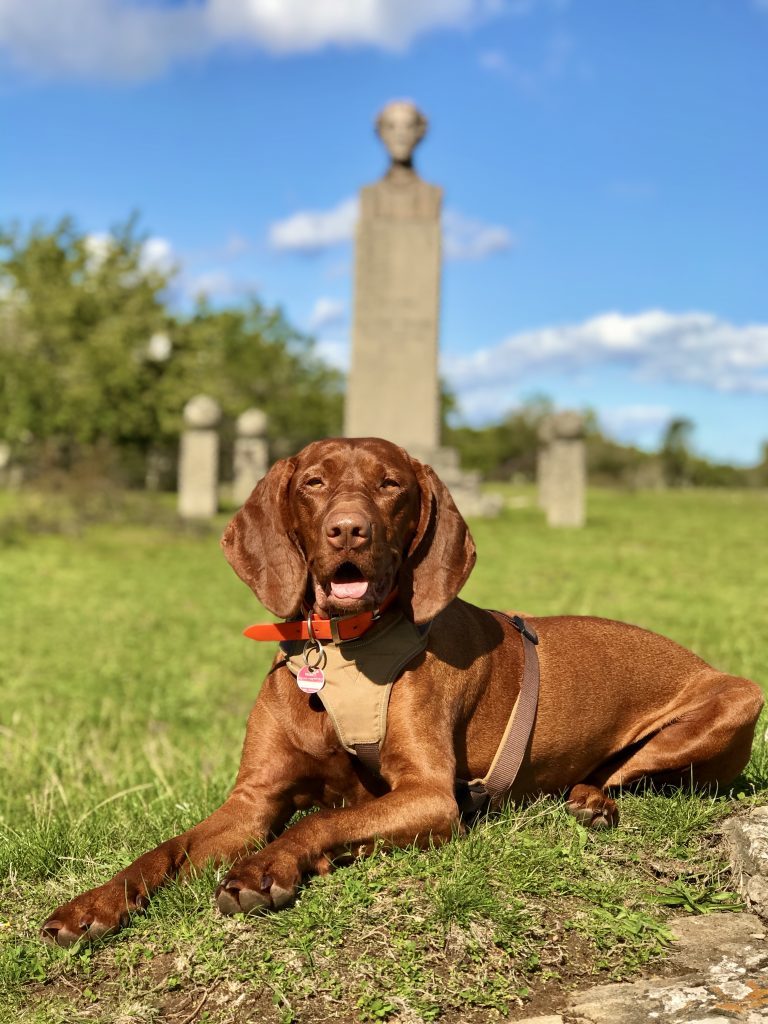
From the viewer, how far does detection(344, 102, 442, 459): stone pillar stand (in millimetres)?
15906

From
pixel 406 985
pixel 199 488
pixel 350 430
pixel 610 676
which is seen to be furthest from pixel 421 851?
pixel 199 488

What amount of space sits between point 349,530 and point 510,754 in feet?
3.45

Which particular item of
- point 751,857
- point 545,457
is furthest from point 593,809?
point 545,457

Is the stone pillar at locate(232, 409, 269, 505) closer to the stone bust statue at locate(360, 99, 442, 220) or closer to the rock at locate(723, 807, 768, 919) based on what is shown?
the stone bust statue at locate(360, 99, 442, 220)

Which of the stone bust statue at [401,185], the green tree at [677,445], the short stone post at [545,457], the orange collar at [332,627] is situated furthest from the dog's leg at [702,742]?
the green tree at [677,445]

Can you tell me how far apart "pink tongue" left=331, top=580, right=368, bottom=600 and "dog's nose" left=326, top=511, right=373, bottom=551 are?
155 millimetres

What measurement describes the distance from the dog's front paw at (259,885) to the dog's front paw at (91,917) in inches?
13.3

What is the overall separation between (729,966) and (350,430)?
44.3 ft

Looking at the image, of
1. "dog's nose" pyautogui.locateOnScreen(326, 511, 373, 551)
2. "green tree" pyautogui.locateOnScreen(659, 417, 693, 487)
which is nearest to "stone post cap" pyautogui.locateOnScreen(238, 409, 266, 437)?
"dog's nose" pyautogui.locateOnScreen(326, 511, 373, 551)

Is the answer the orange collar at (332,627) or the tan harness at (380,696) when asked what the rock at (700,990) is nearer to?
the tan harness at (380,696)

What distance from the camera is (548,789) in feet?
12.3

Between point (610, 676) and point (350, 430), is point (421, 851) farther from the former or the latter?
point (350, 430)

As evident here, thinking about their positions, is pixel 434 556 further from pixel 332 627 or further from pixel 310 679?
pixel 310 679

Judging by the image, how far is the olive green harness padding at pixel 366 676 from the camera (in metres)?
3.20
